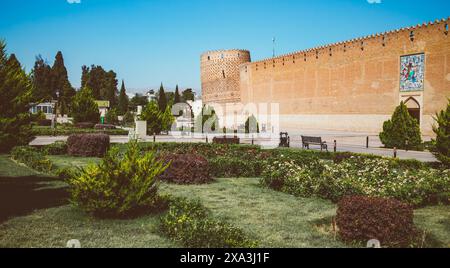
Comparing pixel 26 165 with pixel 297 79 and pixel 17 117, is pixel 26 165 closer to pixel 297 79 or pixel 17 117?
pixel 17 117

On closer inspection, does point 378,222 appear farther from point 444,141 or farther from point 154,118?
point 154,118

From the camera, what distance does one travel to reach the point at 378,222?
202 inches

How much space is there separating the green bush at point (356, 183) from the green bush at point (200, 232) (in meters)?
3.09

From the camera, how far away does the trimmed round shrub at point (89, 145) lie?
14.4m

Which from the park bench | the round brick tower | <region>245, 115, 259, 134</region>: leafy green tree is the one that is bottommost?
the park bench

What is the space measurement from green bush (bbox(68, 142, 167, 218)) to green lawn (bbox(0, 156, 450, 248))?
0.22 m

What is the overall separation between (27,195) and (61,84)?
5290 centimetres

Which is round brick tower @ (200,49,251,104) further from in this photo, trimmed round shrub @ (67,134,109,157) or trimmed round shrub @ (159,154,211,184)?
trimmed round shrub @ (159,154,211,184)

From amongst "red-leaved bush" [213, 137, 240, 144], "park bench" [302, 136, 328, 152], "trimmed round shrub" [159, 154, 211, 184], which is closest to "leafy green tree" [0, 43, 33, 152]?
"trimmed round shrub" [159, 154, 211, 184]

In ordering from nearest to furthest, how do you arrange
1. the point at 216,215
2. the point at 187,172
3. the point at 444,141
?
the point at 216,215
the point at 187,172
the point at 444,141

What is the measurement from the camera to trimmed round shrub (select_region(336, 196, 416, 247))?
16.8ft

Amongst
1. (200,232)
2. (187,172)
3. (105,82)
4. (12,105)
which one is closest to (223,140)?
(187,172)
